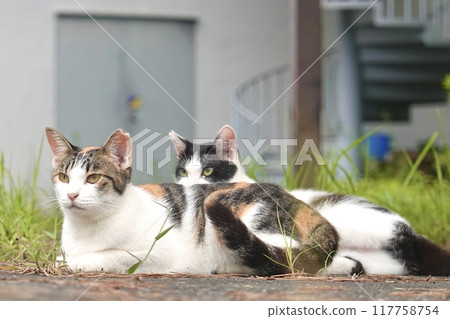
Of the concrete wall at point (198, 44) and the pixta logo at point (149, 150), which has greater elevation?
the concrete wall at point (198, 44)

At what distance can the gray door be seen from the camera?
6324 mm

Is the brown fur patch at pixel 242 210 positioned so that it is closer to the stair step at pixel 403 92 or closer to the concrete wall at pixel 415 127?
the stair step at pixel 403 92

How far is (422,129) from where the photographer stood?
33.9ft

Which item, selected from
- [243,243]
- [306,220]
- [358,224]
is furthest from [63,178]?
[358,224]

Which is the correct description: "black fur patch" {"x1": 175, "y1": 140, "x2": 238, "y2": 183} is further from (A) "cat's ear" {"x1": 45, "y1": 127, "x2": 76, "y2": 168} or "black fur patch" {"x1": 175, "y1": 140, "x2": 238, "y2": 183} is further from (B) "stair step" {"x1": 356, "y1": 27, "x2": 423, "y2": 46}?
(B) "stair step" {"x1": 356, "y1": 27, "x2": 423, "y2": 46}

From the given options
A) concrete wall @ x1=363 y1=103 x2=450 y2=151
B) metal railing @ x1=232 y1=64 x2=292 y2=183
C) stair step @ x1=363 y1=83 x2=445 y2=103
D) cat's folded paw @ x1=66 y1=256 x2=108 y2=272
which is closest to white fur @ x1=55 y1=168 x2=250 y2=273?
cat's folded paw @ x1=66 y1=256 x2=108 y2=272

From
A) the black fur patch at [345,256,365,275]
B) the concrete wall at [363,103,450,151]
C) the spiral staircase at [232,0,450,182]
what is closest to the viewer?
the black fur patch at [345,256,365,275]

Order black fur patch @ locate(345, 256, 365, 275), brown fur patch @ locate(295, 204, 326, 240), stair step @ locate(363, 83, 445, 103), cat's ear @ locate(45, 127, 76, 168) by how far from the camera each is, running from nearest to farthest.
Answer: cat's ear @ locate(45, 127, 76, 168) < brown fur patch @ locate(295, 204, 326, 240) < black fur patch @ locate(345, 256, 365, 275) < stair step @ locate(363, 83, 445, 103)

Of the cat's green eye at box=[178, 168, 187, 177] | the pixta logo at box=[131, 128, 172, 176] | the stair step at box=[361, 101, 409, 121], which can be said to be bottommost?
the cat's green eye at box=[178, 168, 187, 177]

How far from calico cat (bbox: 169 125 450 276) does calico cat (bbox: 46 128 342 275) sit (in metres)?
0.20

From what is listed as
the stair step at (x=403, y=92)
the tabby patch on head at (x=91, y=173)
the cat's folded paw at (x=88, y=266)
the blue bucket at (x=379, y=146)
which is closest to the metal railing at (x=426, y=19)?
the stair step at (x=403, y=92)

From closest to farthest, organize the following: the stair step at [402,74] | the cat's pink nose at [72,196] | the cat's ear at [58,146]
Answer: the cat's pink nose at [72,196] < the cat's ear at [58,146] < the stair step at [402,74]

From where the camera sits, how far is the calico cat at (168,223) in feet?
8.23

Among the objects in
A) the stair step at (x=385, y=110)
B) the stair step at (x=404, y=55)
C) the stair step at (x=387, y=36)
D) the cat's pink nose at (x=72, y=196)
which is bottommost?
the cat's pink nose at (x=72, y=196)
